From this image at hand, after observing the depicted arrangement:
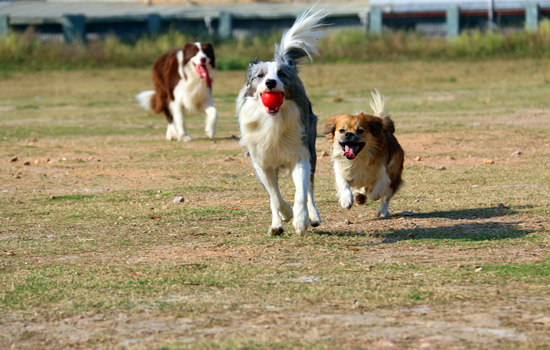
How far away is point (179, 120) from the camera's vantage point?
1393 cm

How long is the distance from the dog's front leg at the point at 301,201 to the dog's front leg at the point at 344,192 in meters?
0.77

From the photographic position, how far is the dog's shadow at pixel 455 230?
6133mm

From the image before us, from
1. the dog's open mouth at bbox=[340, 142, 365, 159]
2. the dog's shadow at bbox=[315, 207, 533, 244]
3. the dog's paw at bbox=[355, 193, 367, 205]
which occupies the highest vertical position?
the dog's open mouth at bbox=[340, 142, 365, 159]

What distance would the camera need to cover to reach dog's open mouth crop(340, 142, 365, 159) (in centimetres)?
706

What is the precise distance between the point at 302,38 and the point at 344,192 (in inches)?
59.2

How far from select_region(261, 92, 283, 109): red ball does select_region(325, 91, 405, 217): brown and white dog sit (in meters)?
1.32

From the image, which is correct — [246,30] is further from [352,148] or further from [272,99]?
[272,99]

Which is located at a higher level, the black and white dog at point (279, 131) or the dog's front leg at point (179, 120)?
the black and white dog at point (279, 131)

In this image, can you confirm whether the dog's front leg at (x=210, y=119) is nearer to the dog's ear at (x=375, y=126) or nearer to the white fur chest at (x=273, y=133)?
the dog's ear at (x=375, y=126)

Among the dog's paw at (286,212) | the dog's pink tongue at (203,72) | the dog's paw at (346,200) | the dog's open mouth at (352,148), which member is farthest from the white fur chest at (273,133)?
the dog's pink tongue at (203,72)

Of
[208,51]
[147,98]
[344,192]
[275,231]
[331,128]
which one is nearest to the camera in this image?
[275,231]

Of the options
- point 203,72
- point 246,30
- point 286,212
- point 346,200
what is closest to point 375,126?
point 346,200

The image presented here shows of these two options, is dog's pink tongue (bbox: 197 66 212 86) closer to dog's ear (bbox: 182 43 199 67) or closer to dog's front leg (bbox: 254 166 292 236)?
dog's ear (bbox: 182 43 199 67)

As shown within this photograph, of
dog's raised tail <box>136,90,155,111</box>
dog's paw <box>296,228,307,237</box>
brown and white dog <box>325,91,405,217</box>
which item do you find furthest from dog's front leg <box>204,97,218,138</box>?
dog's paw <box>296,228,307,237</box>
